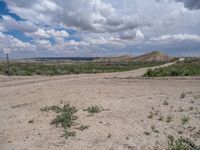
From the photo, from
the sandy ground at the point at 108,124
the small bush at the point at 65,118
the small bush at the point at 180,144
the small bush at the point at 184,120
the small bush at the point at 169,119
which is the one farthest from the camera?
the small bush at the point at 169,119

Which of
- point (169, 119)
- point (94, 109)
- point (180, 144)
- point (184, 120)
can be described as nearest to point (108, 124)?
point (94, 109)

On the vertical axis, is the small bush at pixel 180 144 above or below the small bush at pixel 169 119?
below

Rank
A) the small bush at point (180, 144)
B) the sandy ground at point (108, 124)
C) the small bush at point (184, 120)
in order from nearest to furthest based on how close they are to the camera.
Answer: the small bush at point (180, 144) < the sandy ground at point (108, 124) < the small bush at point (184, 120)

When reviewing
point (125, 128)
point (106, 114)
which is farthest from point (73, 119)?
point (125, 128)

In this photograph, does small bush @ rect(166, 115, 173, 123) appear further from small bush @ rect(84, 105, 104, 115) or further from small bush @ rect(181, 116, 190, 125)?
small bush @ rect(84, 105, 104, 115)

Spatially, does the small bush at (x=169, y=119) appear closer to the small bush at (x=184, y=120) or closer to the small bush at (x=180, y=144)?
the small bush at (x=184, y=120)

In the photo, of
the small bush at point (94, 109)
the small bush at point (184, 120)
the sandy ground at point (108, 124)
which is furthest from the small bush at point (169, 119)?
the small bush at point (94, 109)

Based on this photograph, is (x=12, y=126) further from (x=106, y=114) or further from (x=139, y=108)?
(x=139, y=108)

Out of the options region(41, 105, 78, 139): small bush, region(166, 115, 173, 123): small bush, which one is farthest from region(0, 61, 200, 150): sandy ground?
region(41, 105, 78, 139): small bush

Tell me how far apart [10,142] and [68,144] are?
1.56 m

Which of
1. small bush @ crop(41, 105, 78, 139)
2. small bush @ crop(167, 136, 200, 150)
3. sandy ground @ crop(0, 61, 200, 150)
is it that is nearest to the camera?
small bush @ crop(167, 136, 200, 150)

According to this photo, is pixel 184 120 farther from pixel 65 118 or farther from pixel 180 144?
pixel 65 118

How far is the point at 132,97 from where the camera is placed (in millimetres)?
11883

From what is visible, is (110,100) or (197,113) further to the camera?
(110,100)
